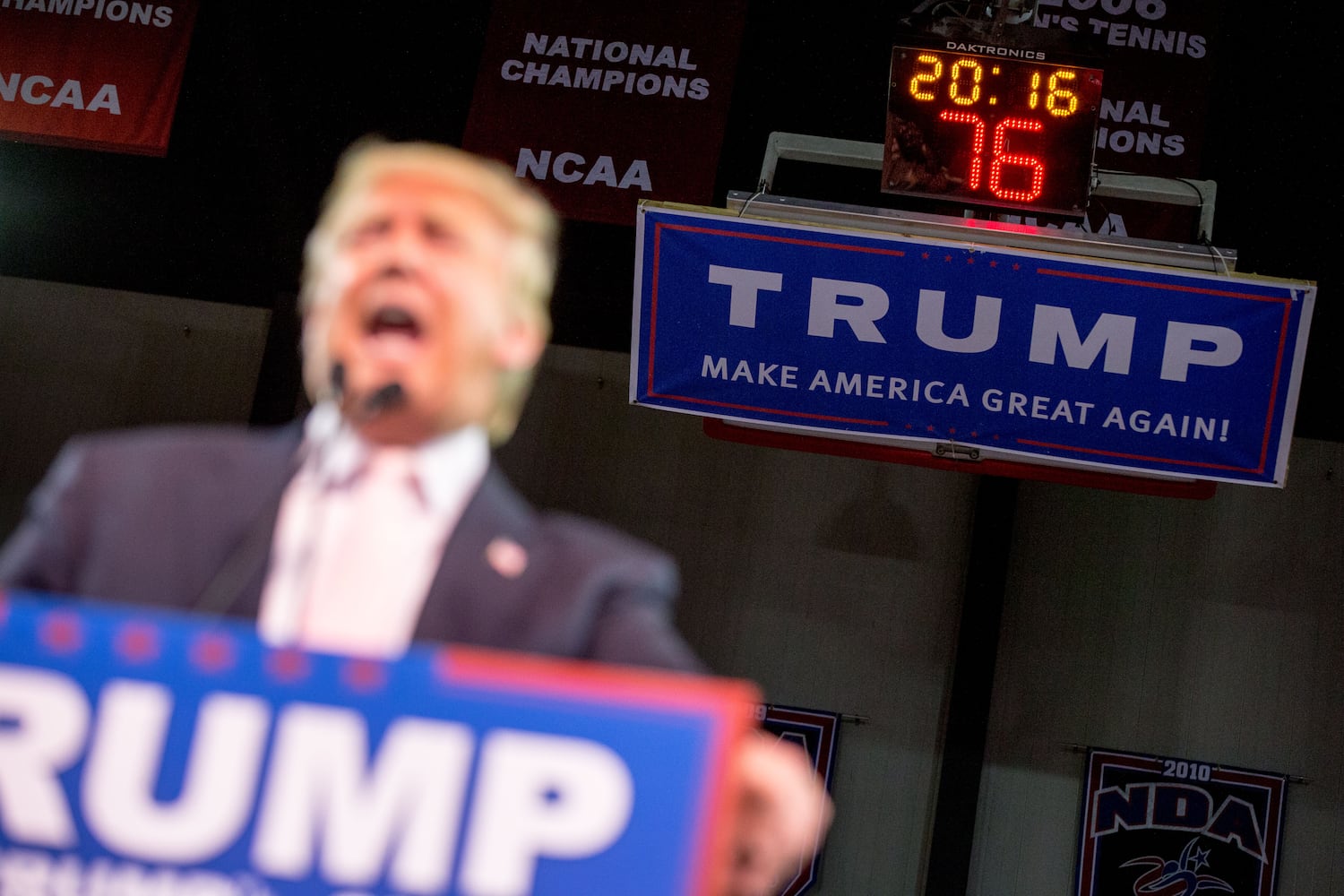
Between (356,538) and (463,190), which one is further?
(463,190)

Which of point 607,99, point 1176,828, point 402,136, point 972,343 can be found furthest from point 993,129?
point 1176,828

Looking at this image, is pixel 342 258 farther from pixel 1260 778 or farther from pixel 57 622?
pixel 1260 778

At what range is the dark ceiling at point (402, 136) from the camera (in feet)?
17.2

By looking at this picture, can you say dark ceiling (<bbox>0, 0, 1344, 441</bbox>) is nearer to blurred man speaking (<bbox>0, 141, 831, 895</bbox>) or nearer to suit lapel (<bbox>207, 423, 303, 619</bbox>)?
blurred man speaking (<bbox>0, 141, 831, 895</bbox>)

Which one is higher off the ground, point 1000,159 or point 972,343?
point 1000,159

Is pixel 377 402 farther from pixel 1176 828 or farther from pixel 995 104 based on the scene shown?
pixel 1176 828

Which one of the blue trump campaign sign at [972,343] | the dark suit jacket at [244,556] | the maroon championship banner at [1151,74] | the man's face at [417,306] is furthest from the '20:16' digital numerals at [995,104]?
the dark suit jacket at [244,556]

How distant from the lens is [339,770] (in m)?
1.46

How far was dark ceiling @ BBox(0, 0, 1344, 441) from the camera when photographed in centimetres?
525

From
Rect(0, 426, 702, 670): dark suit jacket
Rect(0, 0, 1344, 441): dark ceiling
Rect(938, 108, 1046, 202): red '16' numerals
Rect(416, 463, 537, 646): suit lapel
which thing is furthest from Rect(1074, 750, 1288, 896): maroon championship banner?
Rect(416, 463, 537, 646): suit lapel

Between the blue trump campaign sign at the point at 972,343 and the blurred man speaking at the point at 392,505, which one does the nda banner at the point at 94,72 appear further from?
the blurred man speaking at the point at 392,505

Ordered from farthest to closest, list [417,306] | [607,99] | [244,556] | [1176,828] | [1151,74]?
[1176,828], [607,99], [1151,74], [417,306], [244,556]

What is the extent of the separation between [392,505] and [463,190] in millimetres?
514

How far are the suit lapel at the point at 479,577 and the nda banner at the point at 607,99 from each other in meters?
3.25
